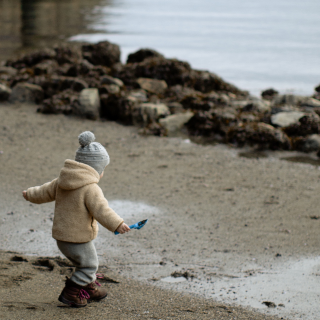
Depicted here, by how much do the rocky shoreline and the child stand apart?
5.69m

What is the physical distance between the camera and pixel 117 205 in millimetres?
5914

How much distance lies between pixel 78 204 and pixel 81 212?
0.06 metres

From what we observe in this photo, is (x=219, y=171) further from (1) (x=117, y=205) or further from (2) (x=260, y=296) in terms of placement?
(2) (x=260, y=296)

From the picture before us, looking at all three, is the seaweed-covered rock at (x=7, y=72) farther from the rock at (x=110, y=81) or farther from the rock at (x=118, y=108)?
A: the rock at (x=118, y=108)

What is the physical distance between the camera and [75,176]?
319 centimetres

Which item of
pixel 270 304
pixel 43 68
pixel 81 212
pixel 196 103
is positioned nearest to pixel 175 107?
pixel 196 103

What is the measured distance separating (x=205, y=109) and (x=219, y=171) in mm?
3143

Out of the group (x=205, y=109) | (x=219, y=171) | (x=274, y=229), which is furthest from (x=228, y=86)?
(x=274, y=229)

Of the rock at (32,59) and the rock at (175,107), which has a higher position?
the rock at (32,59)

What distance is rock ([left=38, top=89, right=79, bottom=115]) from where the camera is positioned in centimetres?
1002

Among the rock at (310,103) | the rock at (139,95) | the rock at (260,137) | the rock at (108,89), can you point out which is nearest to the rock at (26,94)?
the rock at (108,89)

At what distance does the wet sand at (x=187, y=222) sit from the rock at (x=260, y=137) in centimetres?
33

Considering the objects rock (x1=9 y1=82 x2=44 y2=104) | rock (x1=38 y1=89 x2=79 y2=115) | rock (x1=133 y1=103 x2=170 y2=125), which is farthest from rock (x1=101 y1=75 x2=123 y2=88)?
rock (x1=133 y1=103 x2=170 y2=125)

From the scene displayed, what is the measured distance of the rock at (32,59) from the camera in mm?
13941
